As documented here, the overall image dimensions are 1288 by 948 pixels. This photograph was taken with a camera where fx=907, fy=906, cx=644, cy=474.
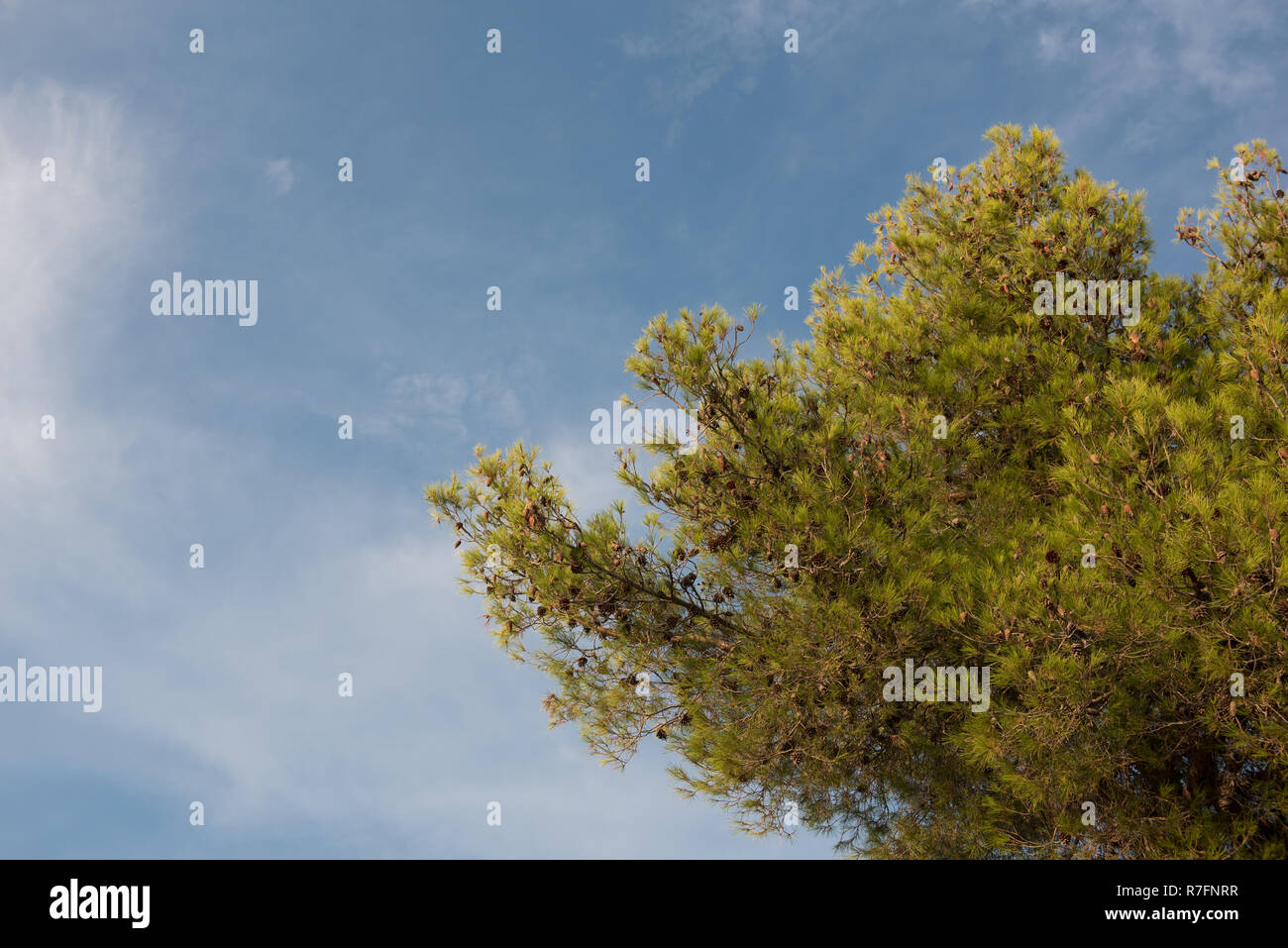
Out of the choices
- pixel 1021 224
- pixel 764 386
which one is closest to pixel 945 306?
pixel 1021 224

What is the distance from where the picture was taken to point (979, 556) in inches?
257

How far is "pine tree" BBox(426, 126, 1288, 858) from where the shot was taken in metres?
5.35

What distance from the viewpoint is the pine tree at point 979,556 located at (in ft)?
17.6

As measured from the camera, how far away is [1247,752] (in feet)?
18.5

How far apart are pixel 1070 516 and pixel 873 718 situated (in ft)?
6.53

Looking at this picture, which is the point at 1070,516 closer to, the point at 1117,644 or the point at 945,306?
the point at 1117,644
